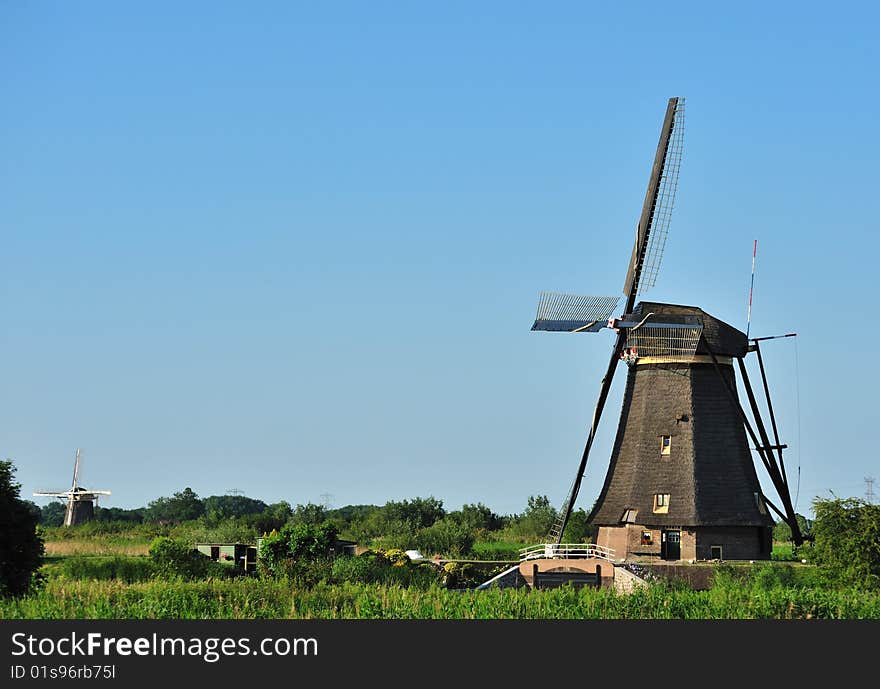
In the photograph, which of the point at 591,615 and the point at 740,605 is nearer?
the point at 591,615

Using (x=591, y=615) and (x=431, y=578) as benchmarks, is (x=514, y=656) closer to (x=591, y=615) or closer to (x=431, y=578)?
(x=591, y=615)

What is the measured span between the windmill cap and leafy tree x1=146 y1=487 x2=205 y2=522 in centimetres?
6688

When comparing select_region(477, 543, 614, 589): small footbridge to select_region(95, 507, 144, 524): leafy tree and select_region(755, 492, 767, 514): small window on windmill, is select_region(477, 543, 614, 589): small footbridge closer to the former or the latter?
select_region(755, 492, 767, 514): small window on windmill

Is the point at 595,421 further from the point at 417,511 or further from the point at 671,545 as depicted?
the point at 417,511

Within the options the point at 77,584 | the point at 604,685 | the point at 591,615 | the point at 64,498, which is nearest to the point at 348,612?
the point at 591,615

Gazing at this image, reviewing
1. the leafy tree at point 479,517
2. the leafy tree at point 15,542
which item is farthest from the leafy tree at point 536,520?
the leafy tree at point 15,542

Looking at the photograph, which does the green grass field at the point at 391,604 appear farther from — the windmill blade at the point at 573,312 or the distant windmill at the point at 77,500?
the distant windmill at the point at 77,500

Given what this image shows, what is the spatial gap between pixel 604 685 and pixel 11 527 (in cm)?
1416

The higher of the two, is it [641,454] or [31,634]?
[641,454]

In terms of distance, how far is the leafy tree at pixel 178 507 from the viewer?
344ft

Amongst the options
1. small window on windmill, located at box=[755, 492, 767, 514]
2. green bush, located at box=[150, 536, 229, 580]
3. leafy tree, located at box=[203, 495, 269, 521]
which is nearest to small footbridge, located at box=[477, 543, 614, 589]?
small window on windmill, located at box=[755, 492, 767, 514]

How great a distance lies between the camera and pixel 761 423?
4497cm

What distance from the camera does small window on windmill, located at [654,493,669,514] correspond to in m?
44.2

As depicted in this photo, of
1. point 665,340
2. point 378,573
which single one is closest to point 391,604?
point 378,573
